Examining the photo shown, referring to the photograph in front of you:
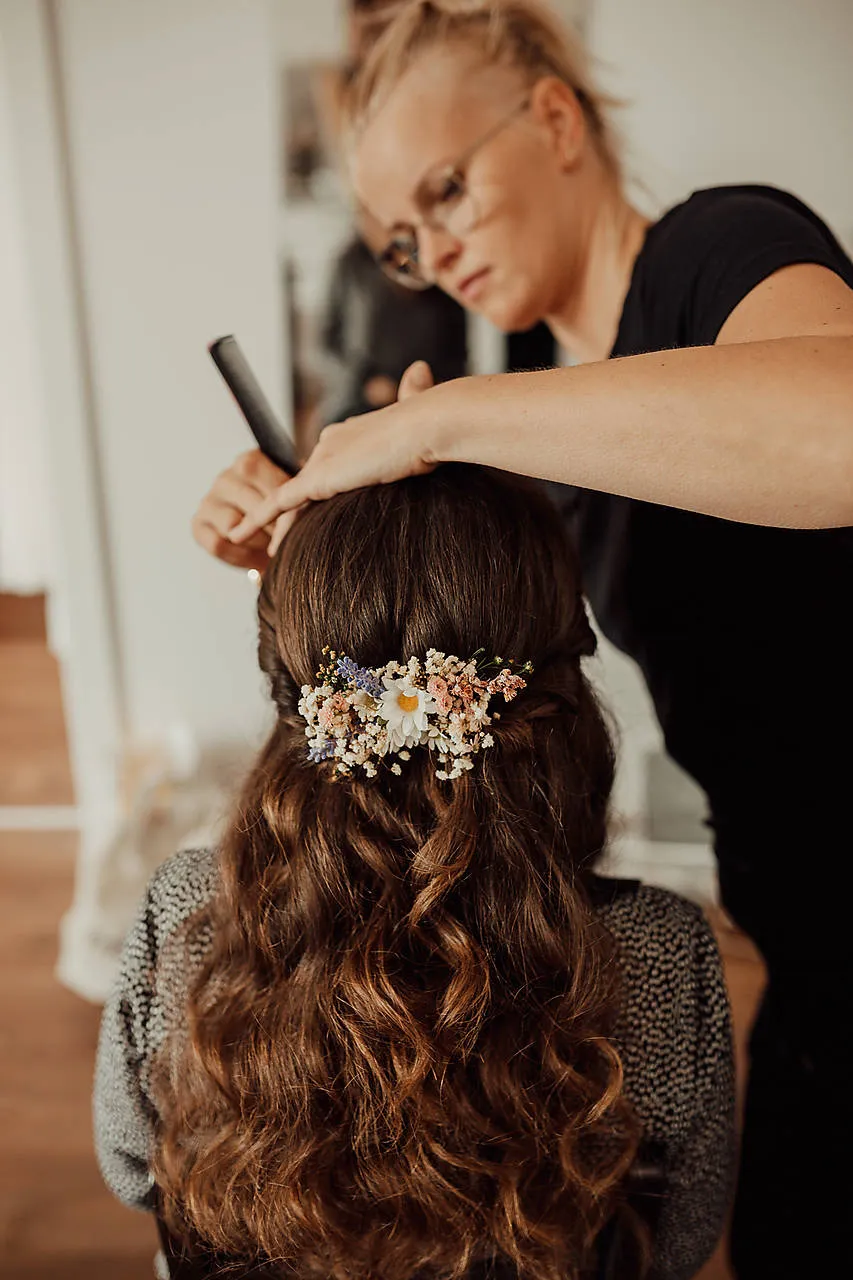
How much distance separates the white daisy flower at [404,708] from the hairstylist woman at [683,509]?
0.17 m

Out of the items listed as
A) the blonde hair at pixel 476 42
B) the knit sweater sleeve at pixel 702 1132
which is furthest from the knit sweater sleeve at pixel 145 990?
the blonde hair at pixel 476 42

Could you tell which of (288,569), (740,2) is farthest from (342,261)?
(288,569)

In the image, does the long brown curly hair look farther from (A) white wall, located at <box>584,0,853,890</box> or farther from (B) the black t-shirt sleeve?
(A) white wall, located at <box>584,0,853,890</box>

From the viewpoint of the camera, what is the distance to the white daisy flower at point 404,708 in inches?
26.5

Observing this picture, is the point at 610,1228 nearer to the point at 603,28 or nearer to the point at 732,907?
the point at 732,907

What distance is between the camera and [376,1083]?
29.1 inches

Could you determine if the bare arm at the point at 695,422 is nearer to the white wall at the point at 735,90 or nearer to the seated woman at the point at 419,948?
the seated woman at the point at 419,948

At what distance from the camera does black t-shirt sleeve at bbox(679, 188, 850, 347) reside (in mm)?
707

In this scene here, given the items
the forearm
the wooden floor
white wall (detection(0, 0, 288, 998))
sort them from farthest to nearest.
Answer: white wall (detection(0, 0, 288, 998)), the wooden floor, the forearm

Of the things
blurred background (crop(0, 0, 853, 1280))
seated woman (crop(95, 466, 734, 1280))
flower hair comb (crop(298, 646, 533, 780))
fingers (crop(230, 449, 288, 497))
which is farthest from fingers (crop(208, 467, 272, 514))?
blurred background (crop(0, 0, 853, 1280))

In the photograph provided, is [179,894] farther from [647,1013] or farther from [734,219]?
[734,219]

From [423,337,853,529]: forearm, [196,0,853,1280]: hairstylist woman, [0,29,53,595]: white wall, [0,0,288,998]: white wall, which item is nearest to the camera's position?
[423,337,853,529]: forearm

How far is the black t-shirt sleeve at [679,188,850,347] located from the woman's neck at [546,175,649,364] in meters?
0.23

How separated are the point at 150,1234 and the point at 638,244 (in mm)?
1777
